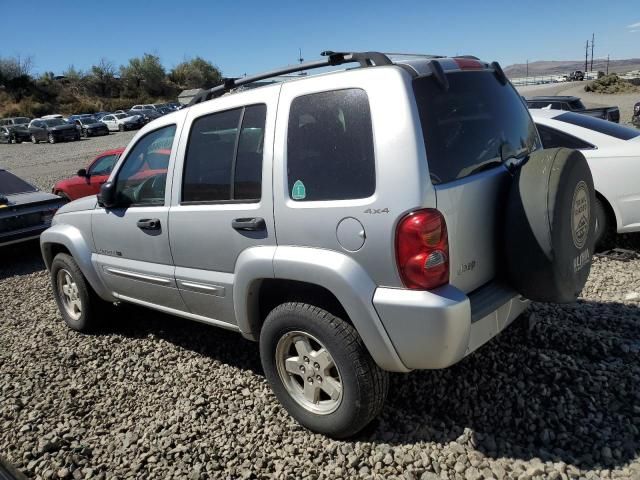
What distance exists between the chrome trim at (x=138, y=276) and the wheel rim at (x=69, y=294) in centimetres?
77

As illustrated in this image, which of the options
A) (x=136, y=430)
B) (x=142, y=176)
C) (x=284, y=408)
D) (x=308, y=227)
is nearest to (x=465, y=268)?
(x=308, y=227)

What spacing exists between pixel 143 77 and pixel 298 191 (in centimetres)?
8596

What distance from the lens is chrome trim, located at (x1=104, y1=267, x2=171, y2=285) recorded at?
370cm

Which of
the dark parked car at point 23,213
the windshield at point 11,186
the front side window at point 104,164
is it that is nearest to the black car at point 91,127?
the front side window at point 104,164

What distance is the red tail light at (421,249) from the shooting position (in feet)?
7.75

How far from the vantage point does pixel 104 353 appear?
436 cm

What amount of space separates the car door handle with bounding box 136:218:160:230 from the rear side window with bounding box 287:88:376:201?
1.26 metres

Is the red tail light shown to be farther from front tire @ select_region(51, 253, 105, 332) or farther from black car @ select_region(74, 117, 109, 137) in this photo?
black car @ select_region(74, 117, 109, 137)

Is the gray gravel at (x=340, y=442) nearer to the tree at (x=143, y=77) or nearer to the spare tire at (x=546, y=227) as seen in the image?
the spare tire at (x=546, y=227)

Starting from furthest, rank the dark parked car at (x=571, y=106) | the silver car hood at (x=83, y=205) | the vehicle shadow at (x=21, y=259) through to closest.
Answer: the dark parked car at (x=571, y=106), the vehicle shadow at (x=21, y=259), the silver car hood at (x=83, y=205)

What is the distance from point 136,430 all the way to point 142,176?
178 cm

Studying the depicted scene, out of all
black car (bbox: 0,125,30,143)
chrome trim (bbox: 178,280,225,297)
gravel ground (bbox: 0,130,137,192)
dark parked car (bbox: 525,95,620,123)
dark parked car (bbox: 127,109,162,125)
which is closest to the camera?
chrome trim (bbox: 178,280,225,297)

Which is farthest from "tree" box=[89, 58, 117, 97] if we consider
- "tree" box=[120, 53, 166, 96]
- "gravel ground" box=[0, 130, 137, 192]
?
"gravel ground" box=[0, 130, 137, 192]

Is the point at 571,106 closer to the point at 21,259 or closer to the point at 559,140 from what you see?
the point at 559,140
